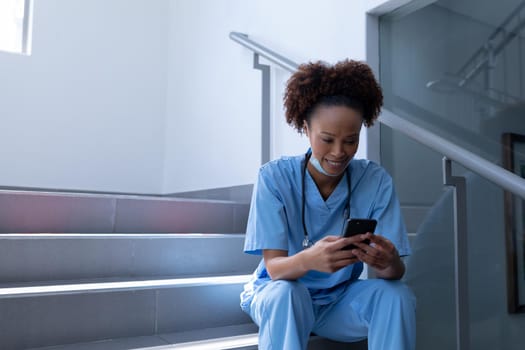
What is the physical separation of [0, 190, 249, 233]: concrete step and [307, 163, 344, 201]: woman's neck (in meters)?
1.02

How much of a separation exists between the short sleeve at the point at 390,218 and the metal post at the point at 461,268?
0.16m

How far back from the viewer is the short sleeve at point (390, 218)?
1.39m

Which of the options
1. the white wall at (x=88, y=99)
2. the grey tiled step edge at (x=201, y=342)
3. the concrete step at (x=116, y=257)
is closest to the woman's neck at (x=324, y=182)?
the grey tiled step edge at (x=201, y=342)

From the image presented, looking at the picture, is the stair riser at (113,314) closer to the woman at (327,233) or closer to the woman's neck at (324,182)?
the woman at (327,233)

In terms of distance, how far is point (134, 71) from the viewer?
11.4 ft

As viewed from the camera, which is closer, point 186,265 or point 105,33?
point 186,265

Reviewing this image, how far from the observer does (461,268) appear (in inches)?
56.6

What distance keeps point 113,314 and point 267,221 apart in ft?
1.87

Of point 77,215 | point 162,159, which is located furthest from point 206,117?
point 77,215

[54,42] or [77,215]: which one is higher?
[54,42]

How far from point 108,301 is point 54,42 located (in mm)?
2259

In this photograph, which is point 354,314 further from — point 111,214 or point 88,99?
point 88,99

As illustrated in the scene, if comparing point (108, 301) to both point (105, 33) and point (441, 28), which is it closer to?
point (441, 28)

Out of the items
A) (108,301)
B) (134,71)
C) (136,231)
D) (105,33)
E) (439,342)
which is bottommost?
(439,342)
